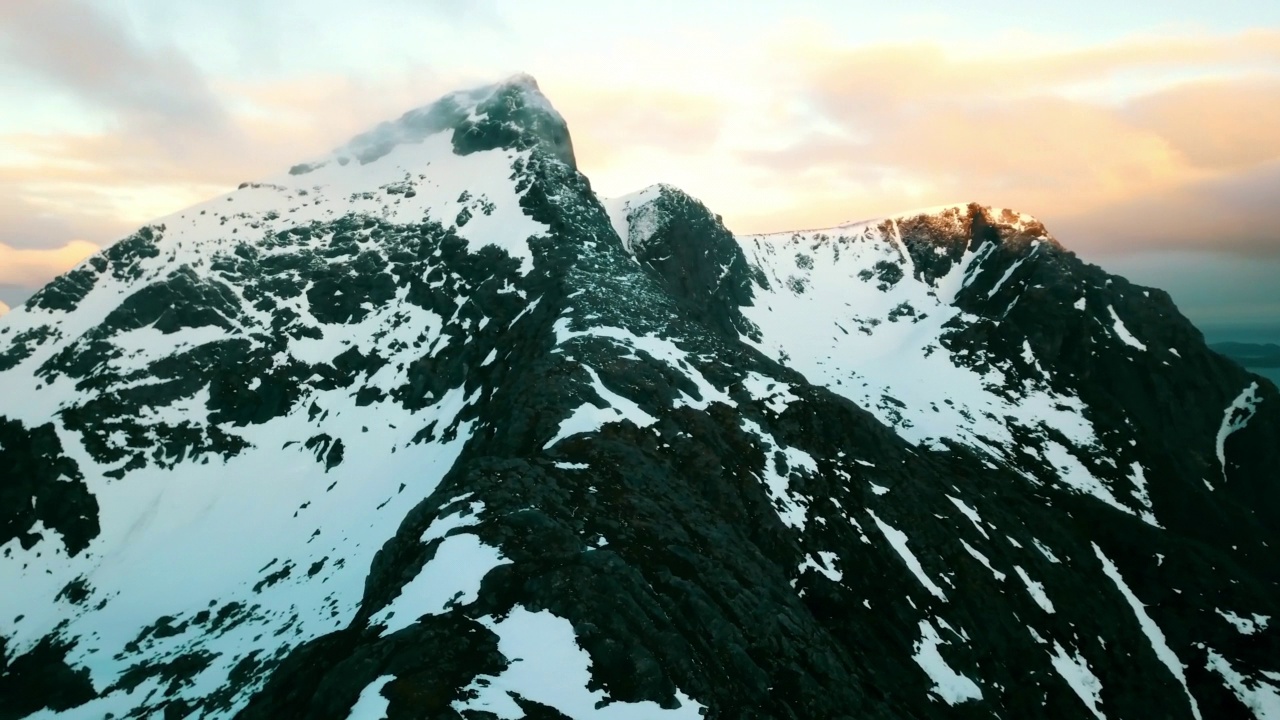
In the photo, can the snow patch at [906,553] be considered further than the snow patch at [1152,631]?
No

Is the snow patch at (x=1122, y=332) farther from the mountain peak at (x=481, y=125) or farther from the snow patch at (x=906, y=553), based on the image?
the mountain peak at (x=481, y=125)

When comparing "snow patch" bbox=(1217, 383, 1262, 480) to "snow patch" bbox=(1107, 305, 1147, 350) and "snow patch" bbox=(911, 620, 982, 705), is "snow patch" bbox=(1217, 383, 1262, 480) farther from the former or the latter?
"snow patch" bbox=(911, 620, 982, 705)

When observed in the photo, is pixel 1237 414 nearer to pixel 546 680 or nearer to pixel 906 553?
pixel 906 553

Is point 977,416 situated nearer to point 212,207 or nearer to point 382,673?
point 382,673

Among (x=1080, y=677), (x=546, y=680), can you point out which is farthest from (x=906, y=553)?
(x=546, y=680)

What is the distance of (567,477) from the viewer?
4759 centimetres

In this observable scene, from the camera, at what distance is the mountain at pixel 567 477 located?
36438 millimetres

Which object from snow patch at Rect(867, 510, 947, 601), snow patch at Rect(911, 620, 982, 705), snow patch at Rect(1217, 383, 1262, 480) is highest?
snow patch at Rect(1217, 383, 1262, 480)

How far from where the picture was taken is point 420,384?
9338 cm

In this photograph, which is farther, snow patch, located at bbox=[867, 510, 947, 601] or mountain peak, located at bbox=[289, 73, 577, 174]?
mountain peak, located at bbox=[289, 73, 577, 174]

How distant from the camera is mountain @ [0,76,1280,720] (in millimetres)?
36438

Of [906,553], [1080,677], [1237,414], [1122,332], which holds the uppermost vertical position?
[1122,332]

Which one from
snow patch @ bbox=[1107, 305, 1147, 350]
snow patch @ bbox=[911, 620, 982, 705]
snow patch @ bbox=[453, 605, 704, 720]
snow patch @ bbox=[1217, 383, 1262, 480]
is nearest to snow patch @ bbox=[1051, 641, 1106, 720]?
Answer: snow patch @ bbox=[911, 620, 982, 705]

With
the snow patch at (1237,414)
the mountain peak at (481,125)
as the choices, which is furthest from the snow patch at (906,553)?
the mountain peak at (481,125)
